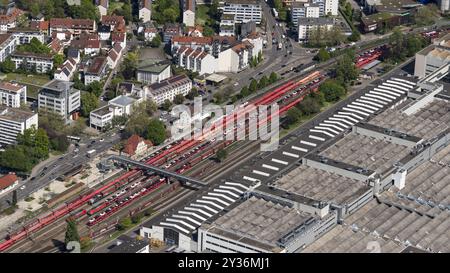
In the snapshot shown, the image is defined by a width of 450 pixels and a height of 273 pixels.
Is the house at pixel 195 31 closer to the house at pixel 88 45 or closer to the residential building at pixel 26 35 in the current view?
the house at pixel 88 45

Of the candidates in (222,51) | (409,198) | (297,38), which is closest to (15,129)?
(222,51)

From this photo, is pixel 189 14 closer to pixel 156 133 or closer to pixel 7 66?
pixel 7 66

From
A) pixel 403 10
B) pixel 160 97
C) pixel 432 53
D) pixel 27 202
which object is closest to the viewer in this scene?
pixel 27 202

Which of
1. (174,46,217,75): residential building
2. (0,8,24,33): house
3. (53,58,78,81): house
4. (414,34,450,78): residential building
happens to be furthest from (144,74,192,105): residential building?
(0,8,24,33): house

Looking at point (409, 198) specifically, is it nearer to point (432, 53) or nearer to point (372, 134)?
point (372, 134)

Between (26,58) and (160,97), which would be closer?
(160,97)

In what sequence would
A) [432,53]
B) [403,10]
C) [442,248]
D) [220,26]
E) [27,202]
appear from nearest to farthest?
[442,248], [27,202], [432,53], [220,26], [403,10]

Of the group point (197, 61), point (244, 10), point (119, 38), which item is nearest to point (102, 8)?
point (119, 38)
